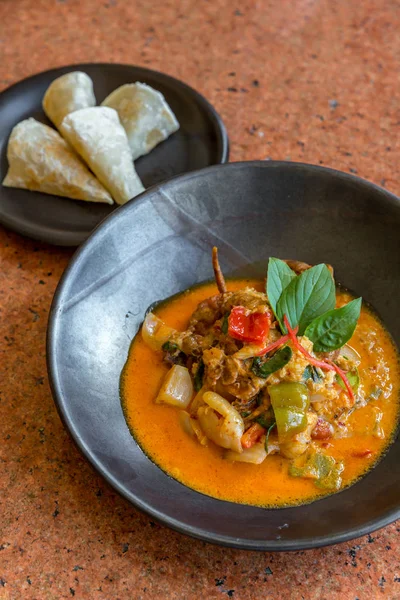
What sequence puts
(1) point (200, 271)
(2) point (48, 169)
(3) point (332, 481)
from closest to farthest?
(3) point (332, 481)
(1) point (200, 271)
(2) point (48, 169)

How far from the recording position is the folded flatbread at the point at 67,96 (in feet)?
10.2

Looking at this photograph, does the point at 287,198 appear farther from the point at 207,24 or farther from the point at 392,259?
the point at 207,24

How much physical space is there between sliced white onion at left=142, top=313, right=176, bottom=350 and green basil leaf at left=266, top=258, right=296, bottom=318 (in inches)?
14.6

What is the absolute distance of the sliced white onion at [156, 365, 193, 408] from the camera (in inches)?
84.1

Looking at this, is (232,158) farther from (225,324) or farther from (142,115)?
(225,324)

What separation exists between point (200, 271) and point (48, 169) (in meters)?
0.85

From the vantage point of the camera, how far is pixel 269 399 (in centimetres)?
206

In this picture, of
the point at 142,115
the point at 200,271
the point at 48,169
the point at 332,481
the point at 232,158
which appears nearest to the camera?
the point at 332,481

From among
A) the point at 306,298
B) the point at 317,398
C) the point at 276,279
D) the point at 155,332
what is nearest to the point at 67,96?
the point at 155,332

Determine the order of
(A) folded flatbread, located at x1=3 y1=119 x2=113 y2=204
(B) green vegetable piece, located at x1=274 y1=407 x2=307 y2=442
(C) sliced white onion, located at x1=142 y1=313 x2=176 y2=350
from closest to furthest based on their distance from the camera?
(B) green vegetable piece, located at x1=274 y1=407 x2=307 y2=442, (C) sliced white onion, located at x1=142 y1=313 x2=176 y2=350, (A) folded flatbread, located at x1=3 y1=119 x2=113 y2=204

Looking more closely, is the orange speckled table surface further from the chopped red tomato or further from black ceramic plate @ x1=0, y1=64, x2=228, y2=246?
the chopped red tomato

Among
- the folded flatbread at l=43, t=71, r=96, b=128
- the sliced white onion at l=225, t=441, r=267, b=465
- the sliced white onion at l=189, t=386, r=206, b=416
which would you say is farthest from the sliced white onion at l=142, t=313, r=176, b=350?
the folded flatbread at l=43, t=71, r=96, b=128

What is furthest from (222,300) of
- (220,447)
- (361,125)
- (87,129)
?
(361,125)

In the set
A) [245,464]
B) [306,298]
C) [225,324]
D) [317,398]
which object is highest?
[306,298]
